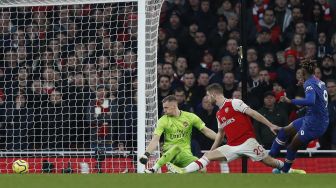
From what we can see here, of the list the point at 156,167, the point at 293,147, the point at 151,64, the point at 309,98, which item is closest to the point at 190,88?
the point at 151,64

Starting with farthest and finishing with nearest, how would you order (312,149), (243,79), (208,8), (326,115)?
(208,8), (312,149), (243,79), (326,115)

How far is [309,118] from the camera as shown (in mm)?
13336

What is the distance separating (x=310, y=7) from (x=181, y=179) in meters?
7.68

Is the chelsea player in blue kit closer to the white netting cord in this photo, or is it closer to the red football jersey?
the red football jersey

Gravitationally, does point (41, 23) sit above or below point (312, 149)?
above

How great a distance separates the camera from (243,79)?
14.2 meters

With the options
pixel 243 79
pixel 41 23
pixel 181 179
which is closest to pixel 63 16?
pixel 41 23

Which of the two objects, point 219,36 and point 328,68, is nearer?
point 328,68

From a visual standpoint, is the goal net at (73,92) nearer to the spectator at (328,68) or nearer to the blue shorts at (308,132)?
the blue shorts at (308,132)

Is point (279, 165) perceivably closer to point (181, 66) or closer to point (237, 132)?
point (237, 132)

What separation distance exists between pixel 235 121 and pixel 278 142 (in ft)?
2.36

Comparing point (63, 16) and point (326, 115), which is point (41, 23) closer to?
point (63, 16)

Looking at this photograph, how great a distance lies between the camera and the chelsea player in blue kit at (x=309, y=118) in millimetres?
13016

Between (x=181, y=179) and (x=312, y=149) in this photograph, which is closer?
(x=181, y=179)
